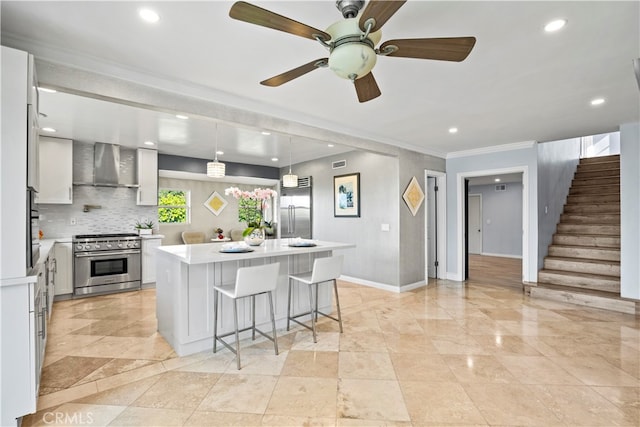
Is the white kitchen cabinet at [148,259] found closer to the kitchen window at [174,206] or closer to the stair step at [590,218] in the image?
the kitchen window at [174,206]

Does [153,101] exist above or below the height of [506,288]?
above

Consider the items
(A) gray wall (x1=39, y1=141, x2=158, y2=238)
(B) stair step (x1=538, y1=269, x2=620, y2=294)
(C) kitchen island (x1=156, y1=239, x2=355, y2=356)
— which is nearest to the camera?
(C) kitchen island (x1=156, y1=239, x2=355, y2=356)

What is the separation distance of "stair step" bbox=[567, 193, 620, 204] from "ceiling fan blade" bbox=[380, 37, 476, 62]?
21.0 feet

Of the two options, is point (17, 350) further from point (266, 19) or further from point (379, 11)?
point (379, 11)

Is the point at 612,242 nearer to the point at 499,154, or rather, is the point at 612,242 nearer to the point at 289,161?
the point at 499,154

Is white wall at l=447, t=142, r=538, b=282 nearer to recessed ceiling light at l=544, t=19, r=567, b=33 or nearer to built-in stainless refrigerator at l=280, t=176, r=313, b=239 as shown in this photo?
built-in stainless refrigerator at l=280, t=176, r=313, b=239

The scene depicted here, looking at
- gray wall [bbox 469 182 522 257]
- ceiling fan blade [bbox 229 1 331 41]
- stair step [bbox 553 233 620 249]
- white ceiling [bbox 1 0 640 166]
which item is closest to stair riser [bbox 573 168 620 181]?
gray wall [bbox 469 182 522 257]

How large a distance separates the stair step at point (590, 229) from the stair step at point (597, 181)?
153 cm

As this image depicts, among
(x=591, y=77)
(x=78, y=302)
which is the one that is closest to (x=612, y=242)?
(x=591, y=77)

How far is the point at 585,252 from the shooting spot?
5.26 metres

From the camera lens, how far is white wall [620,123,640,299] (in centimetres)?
411

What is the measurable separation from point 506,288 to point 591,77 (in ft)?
12.5

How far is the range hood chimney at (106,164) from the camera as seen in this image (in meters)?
5.14

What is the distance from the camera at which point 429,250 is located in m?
6.37
